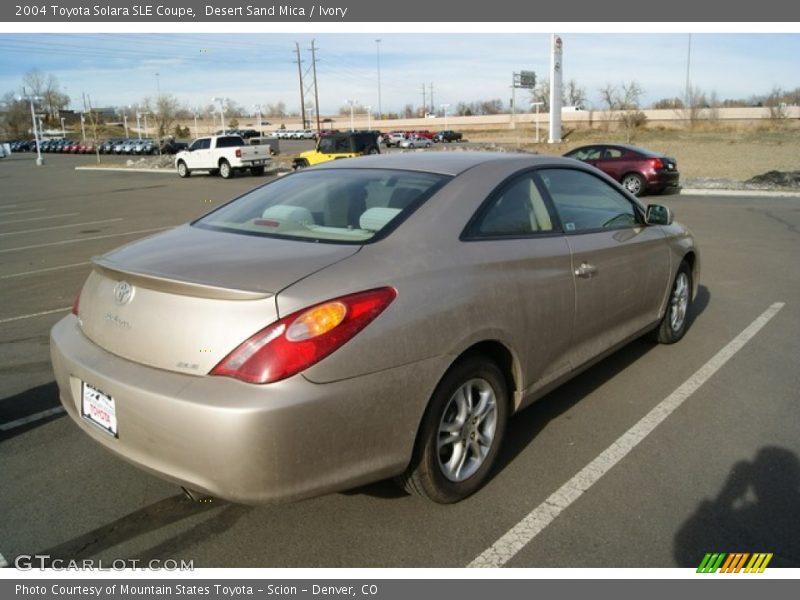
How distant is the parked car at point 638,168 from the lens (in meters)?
17.8

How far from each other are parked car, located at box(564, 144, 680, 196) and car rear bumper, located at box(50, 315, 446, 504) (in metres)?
16.4

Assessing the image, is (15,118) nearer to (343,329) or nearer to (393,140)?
(393,140)

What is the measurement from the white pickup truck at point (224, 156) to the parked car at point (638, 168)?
1674 cm

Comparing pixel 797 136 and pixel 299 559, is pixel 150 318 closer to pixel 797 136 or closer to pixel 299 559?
pixel 299 559

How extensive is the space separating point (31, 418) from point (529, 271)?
3222mm

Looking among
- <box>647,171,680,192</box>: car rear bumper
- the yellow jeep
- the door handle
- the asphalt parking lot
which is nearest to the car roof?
the door handle

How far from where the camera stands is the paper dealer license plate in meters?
2.61

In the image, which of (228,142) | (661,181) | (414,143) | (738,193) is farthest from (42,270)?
(414,143)

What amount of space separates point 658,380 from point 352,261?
9.52ft

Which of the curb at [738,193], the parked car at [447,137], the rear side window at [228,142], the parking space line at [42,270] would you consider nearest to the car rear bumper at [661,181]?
the curb at [738,193]

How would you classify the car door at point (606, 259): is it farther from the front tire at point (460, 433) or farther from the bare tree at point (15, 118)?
the bare tree at point (15, 118)

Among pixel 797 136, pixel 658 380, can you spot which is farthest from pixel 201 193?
pixel 797 136

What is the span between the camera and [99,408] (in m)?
2.70

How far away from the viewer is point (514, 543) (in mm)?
2736
